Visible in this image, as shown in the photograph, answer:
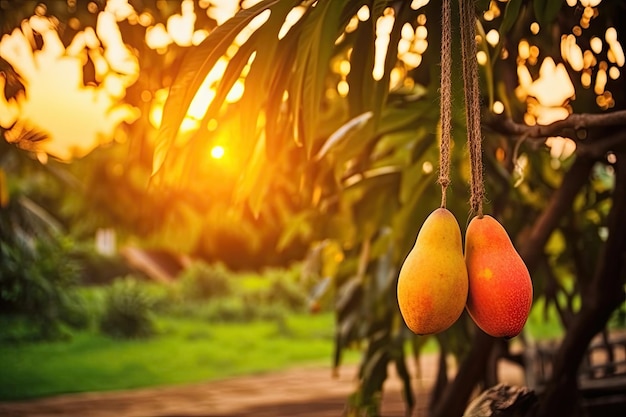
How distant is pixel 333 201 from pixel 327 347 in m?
7.56

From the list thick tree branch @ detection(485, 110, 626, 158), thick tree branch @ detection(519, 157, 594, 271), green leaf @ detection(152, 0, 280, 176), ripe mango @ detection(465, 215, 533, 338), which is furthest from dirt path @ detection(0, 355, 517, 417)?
ripe mango @ detection(465, 215, 533, 338)

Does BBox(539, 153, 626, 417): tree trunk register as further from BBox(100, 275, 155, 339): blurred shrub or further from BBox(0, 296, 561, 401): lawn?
BBox(100, 275, 155, 339): blurred shrub

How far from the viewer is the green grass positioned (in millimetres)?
8492

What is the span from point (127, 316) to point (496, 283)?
11.2m

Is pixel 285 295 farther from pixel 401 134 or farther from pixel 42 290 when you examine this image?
pixel 401 134

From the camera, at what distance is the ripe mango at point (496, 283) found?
84 cm

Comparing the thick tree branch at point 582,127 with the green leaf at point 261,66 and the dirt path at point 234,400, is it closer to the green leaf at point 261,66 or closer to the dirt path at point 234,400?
the green leaf at point 261,66

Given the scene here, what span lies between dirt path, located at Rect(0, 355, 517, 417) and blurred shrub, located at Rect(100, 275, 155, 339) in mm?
3521

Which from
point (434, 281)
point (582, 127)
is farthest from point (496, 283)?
point (582, 127)

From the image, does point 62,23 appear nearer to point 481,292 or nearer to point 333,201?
point 333,201

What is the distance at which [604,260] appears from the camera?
8.29 feet

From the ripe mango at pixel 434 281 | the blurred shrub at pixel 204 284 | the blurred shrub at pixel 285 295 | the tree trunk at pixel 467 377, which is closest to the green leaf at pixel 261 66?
the ripe mango at pixel 434 281

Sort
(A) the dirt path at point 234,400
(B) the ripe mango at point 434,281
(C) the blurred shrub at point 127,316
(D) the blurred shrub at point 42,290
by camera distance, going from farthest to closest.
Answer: (C) the blurred shrub at point 127,316 → (D) the blurred shrub at point 42,290 → (A) the dirt path at point 234,400 → (B) the ripe mango at point 434,281

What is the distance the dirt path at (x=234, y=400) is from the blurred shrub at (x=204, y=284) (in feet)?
17.6
